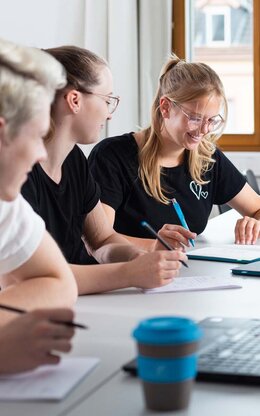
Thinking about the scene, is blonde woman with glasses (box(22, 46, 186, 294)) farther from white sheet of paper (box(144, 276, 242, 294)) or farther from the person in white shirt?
the person in white shirt

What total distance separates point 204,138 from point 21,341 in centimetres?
183

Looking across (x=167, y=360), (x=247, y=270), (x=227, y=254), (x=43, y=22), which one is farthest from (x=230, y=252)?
(x=43, y=22)

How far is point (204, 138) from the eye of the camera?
2.89 meters

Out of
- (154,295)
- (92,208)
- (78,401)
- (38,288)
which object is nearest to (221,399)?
(78,401)

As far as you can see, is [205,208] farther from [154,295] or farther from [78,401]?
[78,401]

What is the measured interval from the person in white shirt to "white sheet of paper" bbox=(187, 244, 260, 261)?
791 millimetres

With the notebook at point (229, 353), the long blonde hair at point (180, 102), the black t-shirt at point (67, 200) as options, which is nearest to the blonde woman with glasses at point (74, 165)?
the black t-shirt at point (67, 200)

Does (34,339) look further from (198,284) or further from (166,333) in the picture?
(198,284)

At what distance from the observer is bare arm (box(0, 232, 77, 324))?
147cm

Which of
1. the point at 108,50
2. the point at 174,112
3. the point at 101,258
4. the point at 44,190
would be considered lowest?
the point at 101,258

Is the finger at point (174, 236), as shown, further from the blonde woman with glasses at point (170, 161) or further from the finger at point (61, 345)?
the finger at point (61, 345)

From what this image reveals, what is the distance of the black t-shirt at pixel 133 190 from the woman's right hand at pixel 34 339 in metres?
1.51

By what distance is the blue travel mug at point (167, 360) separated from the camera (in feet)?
3.34

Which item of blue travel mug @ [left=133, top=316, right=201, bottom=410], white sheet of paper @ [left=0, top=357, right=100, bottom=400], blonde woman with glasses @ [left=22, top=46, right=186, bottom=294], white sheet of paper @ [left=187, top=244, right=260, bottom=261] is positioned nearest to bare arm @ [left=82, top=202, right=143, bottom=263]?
blonde woman with glasses @ [left=22, top=46, right=186, bottom=294]
